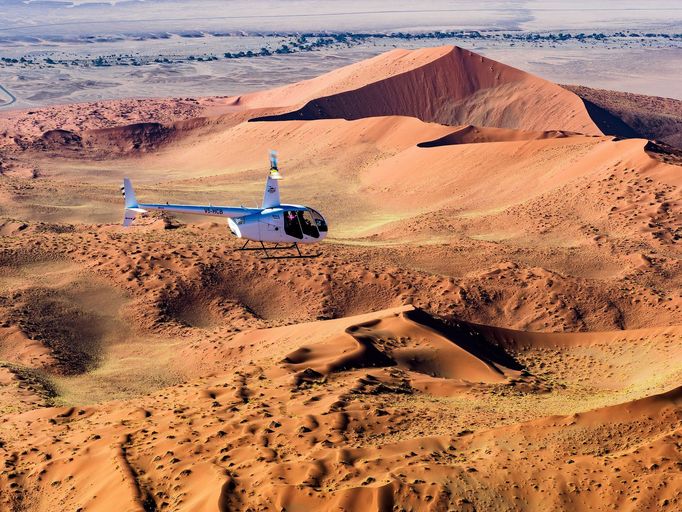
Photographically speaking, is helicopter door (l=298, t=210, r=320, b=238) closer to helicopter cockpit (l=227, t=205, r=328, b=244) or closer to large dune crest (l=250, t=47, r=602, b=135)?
helicopter cockpit (l=227, t=205, r=328, b=244)

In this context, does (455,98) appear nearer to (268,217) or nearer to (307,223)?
(307,223)

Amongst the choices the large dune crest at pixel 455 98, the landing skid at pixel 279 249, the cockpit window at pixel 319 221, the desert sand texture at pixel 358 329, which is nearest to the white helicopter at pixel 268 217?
the cockpit window at pixel 319 221

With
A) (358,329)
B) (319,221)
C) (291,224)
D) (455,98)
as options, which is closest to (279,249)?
(291,224)

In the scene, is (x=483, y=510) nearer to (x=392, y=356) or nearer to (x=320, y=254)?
(x=392, y=356)

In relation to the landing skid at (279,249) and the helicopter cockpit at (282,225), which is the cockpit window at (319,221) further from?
the landing skid at (279,249)

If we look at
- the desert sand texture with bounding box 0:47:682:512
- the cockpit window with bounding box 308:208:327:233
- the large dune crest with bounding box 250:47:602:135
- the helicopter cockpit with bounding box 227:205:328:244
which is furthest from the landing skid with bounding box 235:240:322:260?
the large dune crest with bounding box 250:47:602:135
